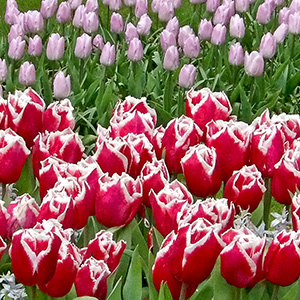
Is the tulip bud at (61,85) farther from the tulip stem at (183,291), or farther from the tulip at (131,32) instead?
the tulip stem at (183,291)

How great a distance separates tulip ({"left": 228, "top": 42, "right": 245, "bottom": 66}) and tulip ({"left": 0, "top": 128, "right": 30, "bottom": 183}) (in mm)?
2672

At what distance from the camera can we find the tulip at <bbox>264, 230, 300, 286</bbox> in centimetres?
158

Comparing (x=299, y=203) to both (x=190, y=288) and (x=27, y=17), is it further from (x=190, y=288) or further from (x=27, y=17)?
(x=27, y=17)

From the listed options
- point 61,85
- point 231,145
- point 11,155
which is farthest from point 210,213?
point 61,85

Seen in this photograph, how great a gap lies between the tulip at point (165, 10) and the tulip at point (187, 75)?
1221 mm

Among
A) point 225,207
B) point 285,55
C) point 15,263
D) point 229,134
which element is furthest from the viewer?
point 285,55

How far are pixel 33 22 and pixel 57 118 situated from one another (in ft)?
8.19

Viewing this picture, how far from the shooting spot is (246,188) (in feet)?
6.41

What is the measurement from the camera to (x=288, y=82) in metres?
5.09

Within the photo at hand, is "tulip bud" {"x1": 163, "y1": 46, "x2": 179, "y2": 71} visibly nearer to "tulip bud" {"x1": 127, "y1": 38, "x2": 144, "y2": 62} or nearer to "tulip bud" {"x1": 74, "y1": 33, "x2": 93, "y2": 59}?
"tulip bud" {"x1": 127, "y1": 38, "x2": 144, "y2": 62}

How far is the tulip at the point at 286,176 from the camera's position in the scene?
1987mm

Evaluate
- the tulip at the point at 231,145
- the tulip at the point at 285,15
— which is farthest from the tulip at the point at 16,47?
the tulip at the point at 231,145

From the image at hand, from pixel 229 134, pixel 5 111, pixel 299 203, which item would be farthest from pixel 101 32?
pixel 299 203

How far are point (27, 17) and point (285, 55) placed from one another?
1853 mm
